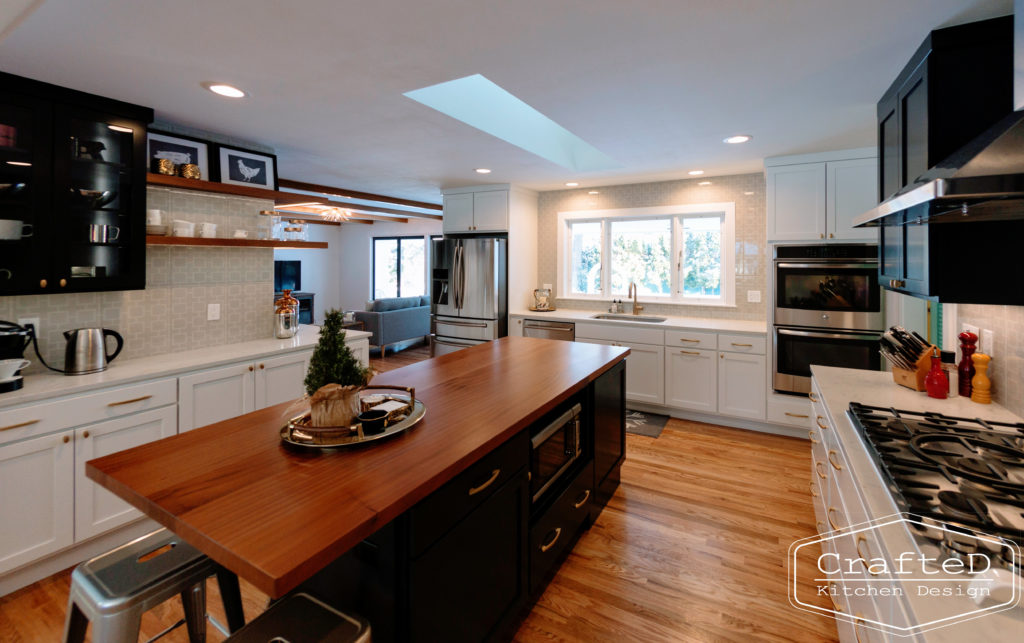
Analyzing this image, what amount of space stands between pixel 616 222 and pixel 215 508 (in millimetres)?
4801

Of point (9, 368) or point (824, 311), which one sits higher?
point (824, 311)

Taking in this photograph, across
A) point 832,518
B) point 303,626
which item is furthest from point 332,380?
point 832,518

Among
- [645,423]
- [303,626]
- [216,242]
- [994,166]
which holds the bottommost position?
[645,423]

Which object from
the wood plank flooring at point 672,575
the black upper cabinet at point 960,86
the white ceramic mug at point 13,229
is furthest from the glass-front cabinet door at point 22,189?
the black upper cabinet at point 960,86

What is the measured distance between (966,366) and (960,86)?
1.16m

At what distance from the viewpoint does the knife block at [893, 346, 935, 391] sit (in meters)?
2.13

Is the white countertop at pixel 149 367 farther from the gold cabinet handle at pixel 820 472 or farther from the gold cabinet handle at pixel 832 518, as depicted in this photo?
the gold cabinet handle at pixel 820 472

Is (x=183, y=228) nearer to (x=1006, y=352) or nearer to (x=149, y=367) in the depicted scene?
(x=149, y=367)

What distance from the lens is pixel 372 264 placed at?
10.1m

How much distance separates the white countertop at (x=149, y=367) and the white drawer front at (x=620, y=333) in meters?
2.52

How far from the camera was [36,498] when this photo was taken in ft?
6.76

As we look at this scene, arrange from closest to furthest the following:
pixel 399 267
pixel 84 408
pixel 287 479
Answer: pixel 287 479
pixel 84 408
pixel 399 267

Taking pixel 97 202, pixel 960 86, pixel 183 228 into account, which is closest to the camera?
pixel 960 86

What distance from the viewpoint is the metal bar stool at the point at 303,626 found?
3.42ft
